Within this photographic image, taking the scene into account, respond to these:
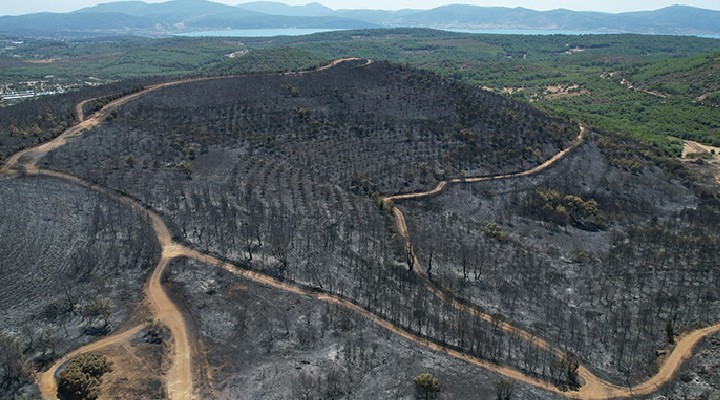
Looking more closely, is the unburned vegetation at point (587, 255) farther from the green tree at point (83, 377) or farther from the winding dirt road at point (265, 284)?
the green tree at point (83, 377)

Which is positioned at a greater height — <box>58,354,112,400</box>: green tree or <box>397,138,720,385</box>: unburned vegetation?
<box>58,354,112,400</box>: green tree

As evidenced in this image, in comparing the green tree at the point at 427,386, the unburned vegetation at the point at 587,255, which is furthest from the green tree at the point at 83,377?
the unburned vegetation at the point at 587,255

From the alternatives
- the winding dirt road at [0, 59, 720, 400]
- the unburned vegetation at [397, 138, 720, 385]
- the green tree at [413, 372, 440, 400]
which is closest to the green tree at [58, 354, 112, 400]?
the winding dirt road at [0, 59, 720, 400]

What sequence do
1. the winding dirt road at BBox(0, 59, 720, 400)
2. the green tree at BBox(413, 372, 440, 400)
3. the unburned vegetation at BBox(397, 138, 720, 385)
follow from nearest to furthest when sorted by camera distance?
1. the green tree at BBox(413, 372, 440, 400)
2. the winding dirt road at BBox(0, 59, 720, 400)
3. the unburned vegetation at BBox(397, 138, 720, 385)

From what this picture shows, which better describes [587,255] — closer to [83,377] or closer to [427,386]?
[427,386]

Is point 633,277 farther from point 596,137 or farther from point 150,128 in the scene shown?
point 150,128

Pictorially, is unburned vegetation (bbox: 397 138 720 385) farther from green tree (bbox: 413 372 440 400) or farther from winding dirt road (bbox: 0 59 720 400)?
green tree (bbox: 413 372 440 400)

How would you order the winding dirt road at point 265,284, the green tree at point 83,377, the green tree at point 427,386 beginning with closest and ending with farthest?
the green tree at point 83,377, the green tree at point 427,386, the winding dirt road at point 265,284

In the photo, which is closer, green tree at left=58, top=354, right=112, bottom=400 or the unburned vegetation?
green tree at left=58, top=354, right=112, bottom=400
